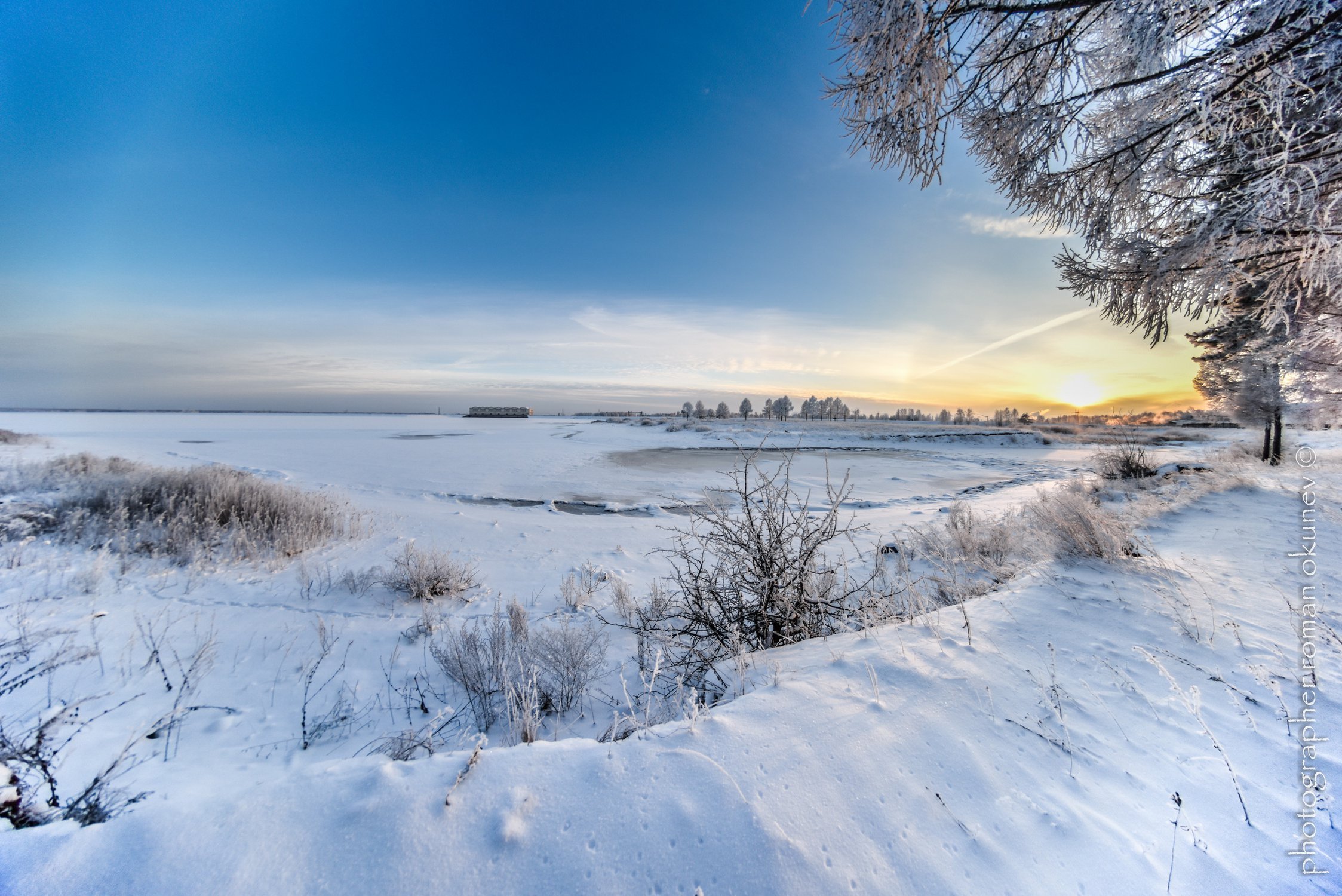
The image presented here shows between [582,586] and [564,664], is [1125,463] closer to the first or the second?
[582,586]

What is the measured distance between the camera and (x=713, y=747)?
1666 mm

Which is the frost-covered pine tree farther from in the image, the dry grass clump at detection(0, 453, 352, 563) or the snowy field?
the dry grass clump at detection(0, 453, 352, 563)

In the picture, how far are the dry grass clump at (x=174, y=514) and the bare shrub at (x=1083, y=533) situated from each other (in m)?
8.83

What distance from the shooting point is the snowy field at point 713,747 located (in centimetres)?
124

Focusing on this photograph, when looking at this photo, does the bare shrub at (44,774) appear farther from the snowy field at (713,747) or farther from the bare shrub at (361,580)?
the bare shrub at (361,580)

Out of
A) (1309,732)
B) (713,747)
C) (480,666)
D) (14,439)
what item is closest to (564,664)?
(480,666)

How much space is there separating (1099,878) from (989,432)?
40.6 m

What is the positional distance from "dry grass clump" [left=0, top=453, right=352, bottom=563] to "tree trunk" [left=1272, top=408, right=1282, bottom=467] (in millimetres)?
24555

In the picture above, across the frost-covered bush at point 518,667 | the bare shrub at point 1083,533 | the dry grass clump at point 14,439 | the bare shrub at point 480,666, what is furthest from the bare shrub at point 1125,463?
the dry grass clump at point 14,439

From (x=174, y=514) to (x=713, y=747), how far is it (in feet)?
27.0

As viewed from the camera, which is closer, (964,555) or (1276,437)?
(964,555)

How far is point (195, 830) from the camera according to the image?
1248mm

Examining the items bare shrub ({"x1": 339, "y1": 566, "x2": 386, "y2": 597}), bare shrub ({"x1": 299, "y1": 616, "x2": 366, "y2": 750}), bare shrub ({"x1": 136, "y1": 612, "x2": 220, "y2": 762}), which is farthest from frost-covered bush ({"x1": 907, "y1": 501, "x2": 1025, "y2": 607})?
bare shrub ({"x1": 339, "y1": 566, "x2": 386, "y2": 597})

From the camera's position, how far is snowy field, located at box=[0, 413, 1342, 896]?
1.24 m
